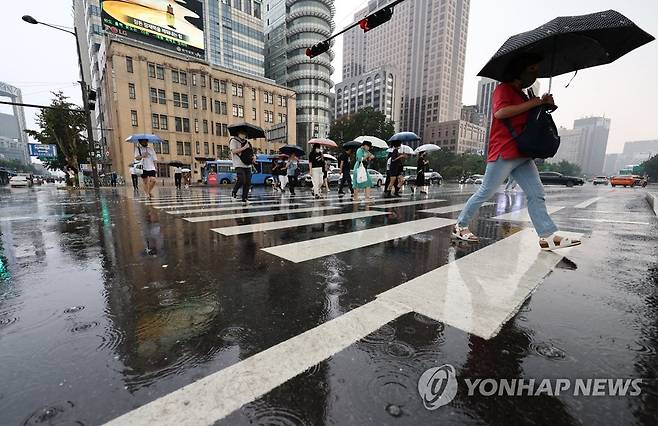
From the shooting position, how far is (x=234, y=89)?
47375mm

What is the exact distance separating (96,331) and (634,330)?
115 inches

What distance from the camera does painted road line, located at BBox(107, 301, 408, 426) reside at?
100 centimetres

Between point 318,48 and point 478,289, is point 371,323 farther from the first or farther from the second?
point 318,48

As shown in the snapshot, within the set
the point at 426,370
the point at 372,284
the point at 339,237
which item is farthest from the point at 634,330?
the point at 339,237

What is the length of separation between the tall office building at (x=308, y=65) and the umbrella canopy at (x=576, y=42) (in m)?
68.1

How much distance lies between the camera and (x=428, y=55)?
12825cm

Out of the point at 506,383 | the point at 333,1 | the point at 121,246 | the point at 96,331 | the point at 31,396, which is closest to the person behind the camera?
the point at 31,396

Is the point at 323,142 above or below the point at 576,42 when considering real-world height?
below

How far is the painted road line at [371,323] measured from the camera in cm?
104

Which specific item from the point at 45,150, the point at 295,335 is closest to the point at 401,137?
the point at 295,335

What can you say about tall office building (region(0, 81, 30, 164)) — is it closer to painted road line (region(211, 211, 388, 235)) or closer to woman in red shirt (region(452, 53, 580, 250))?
painted road line (region(211, 211, 388, 235))

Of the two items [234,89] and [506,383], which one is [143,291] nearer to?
[506,383]

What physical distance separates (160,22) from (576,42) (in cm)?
5209

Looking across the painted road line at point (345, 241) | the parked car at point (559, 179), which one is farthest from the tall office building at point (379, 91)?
the painted road line at point (345, 241)
